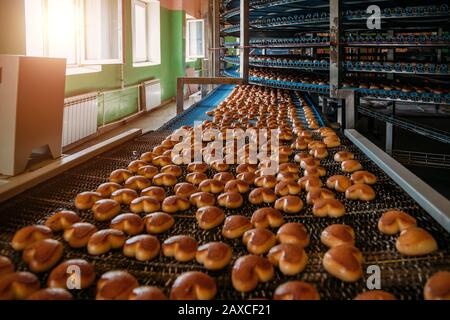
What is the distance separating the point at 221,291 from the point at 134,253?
0.25 m

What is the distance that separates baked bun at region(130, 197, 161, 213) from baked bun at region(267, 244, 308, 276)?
44cm

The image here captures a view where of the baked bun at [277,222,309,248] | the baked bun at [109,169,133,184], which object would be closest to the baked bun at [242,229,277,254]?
the baked bun at [277,222,309,248]

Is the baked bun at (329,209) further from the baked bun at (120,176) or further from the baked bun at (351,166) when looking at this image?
the baked bun at (120,176)

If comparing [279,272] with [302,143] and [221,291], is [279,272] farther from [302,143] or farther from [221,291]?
[302,143]

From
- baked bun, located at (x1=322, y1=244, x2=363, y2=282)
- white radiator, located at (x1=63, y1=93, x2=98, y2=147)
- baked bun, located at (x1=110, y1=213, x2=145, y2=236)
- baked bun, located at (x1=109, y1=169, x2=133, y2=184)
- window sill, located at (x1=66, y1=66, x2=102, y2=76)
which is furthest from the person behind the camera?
window sill, located at (x1=66, y1=66, x2=102, y2=76)

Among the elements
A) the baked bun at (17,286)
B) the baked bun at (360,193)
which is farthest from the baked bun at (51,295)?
the baked bun at (360,193)

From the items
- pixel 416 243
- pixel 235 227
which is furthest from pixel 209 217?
pixel 416 243

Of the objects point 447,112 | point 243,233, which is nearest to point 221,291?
point 243,233

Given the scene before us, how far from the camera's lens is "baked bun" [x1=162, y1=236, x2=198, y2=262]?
3.12ft

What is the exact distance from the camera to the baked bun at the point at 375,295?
0.75 meters

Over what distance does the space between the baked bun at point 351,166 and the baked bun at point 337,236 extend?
555 millimetres

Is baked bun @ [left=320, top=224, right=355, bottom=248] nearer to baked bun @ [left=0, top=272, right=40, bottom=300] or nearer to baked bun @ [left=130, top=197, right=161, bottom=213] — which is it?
baked bun @ [left=130, top=197, right=161, bottom=213]
